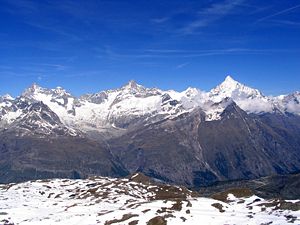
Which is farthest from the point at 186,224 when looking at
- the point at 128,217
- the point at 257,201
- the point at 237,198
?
the point at 237,198

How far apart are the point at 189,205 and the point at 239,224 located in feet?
87.6

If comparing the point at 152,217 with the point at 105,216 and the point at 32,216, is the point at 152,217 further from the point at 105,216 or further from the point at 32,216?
the point at 32,216

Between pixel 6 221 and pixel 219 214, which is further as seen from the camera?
pixel 6 221

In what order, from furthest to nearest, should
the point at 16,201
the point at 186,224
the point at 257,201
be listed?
the point at 16,201
the point at 257,201
the point at 186,224

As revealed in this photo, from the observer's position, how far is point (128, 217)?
109625 mm

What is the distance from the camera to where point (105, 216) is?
375 feet

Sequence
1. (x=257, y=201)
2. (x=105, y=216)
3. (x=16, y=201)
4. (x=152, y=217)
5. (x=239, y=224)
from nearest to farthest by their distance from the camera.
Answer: (x=239, y=224), (x=152, y=217), (x=105, y=216), (x=257, y=201), (x=16, y=201)

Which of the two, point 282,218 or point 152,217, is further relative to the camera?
point 152,217

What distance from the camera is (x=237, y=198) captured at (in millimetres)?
138875

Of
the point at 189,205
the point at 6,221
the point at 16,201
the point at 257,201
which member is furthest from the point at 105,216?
the point at 16,201

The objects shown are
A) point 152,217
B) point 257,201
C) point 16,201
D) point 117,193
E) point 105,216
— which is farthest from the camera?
point 117,193

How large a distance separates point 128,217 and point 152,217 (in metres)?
6.69

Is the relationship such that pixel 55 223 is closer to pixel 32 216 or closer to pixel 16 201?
pixel 32 216

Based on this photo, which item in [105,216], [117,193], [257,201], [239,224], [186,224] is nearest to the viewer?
[239,224]
